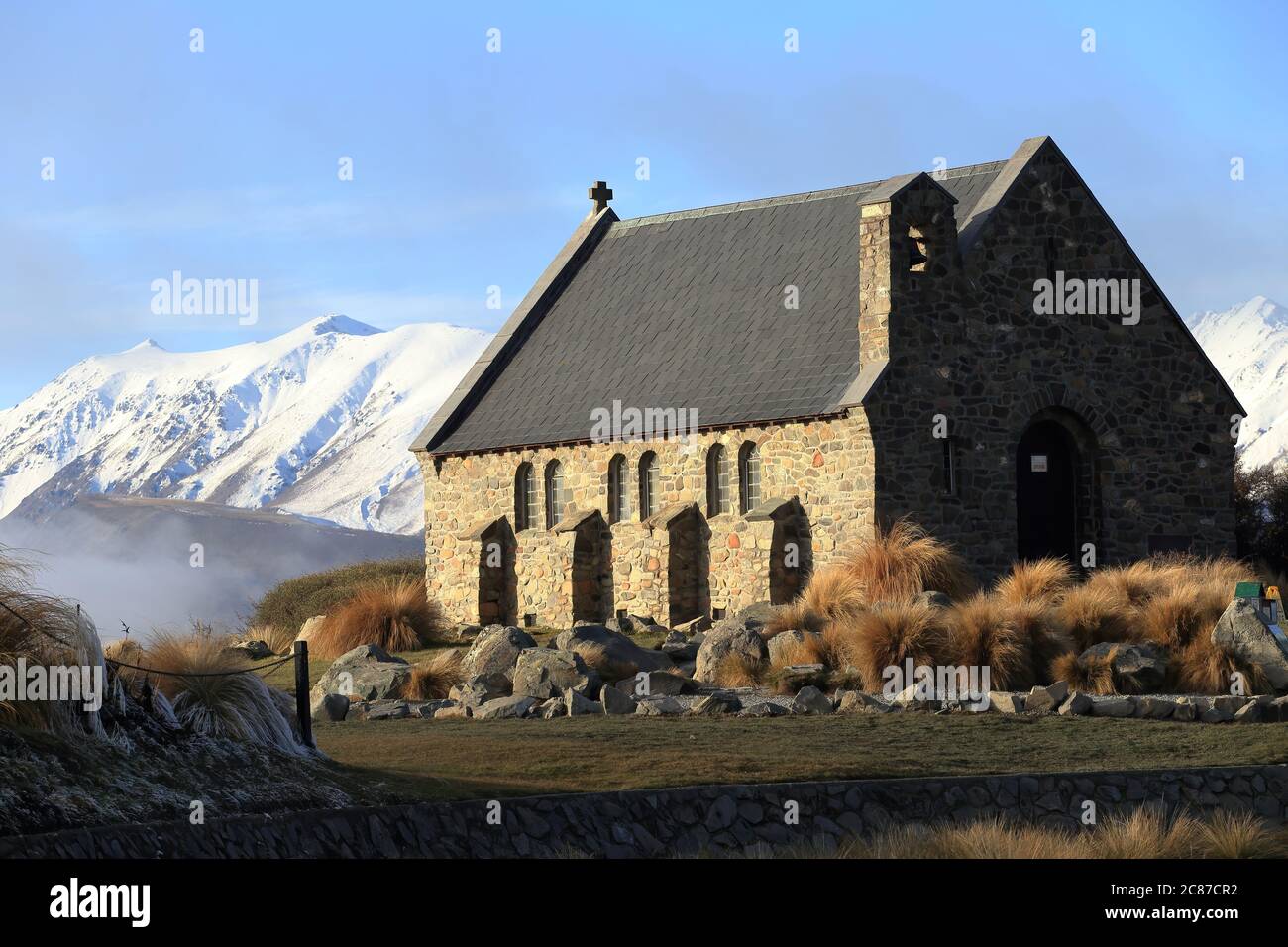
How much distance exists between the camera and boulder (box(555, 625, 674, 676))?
26641 millimetres

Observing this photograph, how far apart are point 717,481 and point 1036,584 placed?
865cm

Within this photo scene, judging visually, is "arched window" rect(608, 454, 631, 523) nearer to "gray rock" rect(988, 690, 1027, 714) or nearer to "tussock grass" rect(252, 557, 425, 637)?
"tussock grass" rect(252, 557, 425, 637)

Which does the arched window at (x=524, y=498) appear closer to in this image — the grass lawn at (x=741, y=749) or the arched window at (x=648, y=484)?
the arched window at (x=648, y=484)

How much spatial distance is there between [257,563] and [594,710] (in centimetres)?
11541

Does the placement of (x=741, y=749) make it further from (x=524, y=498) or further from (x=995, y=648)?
(x=524, y=498)

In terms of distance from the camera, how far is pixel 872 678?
979 inches

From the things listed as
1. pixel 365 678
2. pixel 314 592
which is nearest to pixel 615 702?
pixel 365 678

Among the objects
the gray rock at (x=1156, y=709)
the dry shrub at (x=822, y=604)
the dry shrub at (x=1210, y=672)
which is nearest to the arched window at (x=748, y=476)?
the dry shrub at (x=822, y=604)

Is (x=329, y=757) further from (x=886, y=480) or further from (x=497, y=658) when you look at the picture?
(x=886, y=480)

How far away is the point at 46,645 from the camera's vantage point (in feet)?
50.3

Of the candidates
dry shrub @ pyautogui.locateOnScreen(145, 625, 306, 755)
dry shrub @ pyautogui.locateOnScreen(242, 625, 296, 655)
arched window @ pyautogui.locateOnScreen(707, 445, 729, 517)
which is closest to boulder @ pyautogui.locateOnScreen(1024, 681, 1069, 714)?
dry shrub @ pyautogui.locateOnScreen(145, 625, 306, 755)

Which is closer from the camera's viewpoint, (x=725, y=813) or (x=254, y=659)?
(x=725, y=813)

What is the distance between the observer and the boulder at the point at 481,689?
2475cm

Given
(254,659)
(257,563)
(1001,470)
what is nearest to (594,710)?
(1001,470)
